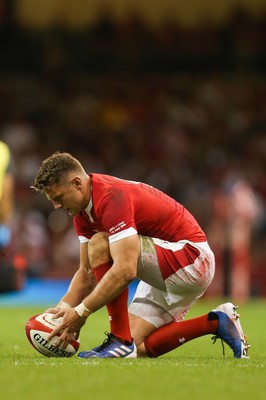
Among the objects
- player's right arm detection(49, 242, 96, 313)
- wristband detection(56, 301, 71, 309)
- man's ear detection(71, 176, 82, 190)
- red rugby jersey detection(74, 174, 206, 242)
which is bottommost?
wristband detection(56, 301, 71, 309)

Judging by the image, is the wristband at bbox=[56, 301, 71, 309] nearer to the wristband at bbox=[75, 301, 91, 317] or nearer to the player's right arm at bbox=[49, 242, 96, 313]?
the player's right arm at bbox=[49, 242, 96, 313]

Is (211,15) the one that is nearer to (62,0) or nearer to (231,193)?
(62,0)

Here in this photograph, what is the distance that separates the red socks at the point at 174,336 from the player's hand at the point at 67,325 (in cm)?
60

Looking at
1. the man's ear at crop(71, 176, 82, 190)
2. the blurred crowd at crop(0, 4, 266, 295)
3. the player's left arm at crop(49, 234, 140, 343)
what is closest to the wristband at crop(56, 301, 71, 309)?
the player's left arm at crop(49, 234, 140, 343)

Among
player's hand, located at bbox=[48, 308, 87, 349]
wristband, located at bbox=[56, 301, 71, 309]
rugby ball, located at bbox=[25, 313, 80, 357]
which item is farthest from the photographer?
wristband, located at bbox=[56, 301, 71, 309]

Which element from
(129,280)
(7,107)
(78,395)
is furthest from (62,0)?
(78,395)

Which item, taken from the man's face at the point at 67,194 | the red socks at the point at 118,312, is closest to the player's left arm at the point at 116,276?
the red socks at the point at 118,312

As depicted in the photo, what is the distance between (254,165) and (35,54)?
482cm

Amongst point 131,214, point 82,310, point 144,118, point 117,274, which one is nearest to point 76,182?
point 131,214

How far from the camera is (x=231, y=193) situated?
48.4 feet

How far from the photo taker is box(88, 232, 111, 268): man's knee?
641cm

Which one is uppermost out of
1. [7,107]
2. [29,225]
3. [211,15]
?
[211,15]

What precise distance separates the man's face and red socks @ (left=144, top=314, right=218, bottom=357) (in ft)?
3.33

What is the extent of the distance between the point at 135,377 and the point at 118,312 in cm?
115
